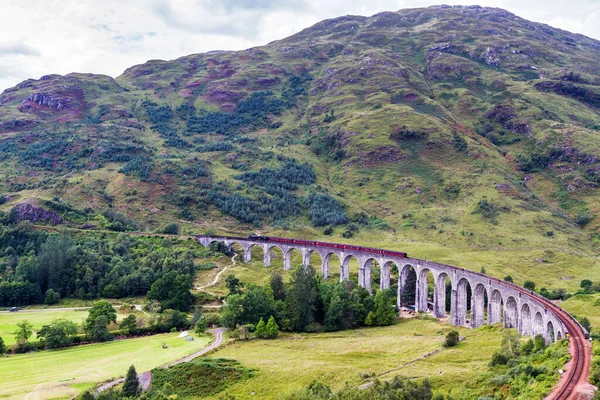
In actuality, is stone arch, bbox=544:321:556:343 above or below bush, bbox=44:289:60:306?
above

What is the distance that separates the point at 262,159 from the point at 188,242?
242 ft

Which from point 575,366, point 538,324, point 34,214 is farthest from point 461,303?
point 34,214

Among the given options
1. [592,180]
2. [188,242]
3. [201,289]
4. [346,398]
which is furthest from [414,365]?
[592,180]

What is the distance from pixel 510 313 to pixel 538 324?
25.0ft

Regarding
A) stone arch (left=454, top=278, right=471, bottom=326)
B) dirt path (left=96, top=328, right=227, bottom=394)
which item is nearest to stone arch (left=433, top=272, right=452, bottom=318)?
stone arch (left=454, top=278, right=471, bottom=326)

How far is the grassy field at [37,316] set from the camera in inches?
2407

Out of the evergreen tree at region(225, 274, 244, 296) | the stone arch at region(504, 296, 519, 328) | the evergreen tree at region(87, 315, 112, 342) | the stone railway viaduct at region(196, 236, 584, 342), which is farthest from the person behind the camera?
the evergreen tree at region(225, 274, 244, 296)

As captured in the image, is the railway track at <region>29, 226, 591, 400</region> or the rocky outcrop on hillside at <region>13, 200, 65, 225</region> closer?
the railway track at <region>29, 226, 591, 400</region>

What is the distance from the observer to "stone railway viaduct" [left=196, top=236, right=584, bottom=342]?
160 ft

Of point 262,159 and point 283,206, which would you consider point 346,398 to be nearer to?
point 283,206

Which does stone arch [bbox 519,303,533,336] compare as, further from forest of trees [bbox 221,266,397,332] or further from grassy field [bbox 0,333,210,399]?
grassy field [bbox 0,333,210,399]

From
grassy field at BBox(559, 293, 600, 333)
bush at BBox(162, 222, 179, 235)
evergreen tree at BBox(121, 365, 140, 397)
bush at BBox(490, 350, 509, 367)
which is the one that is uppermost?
bush at BBox(162, 222, 179, 235)

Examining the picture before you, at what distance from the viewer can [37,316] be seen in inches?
2662

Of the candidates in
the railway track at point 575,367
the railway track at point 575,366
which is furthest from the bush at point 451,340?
the railway track at point 575,367
